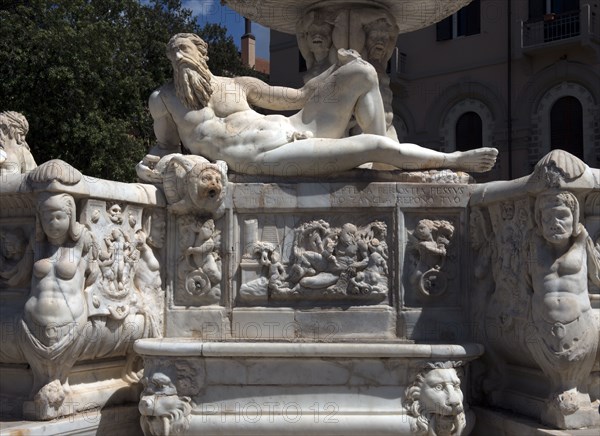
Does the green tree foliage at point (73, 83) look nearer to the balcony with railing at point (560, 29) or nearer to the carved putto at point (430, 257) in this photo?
the carved putto at point (430, 257)

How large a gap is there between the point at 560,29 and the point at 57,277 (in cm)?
2282

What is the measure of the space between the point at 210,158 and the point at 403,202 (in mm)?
1662

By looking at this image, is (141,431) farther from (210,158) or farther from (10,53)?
(10,53)

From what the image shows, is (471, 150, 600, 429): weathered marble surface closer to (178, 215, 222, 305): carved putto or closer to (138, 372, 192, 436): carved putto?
(178, 215, 222, 305): carved putto

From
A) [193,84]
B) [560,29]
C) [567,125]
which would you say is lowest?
[193,84]

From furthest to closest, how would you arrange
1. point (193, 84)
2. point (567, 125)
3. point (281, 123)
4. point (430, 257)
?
point (567, 125)
point (281, 123)
point (193, 84)
point (430, 257)

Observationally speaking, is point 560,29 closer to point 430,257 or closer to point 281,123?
point 281,123

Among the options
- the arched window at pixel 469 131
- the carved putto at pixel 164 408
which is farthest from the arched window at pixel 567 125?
the carved putto at pixel 164 408

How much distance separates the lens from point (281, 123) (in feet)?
23.3

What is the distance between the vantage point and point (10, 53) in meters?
17.3

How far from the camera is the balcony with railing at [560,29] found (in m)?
24.6

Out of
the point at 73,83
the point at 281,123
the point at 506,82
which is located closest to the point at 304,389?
the point at 281,123

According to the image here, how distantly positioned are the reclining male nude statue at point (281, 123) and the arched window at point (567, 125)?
19175 millimetres

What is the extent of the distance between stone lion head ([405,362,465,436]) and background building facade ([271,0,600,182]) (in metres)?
19.3
